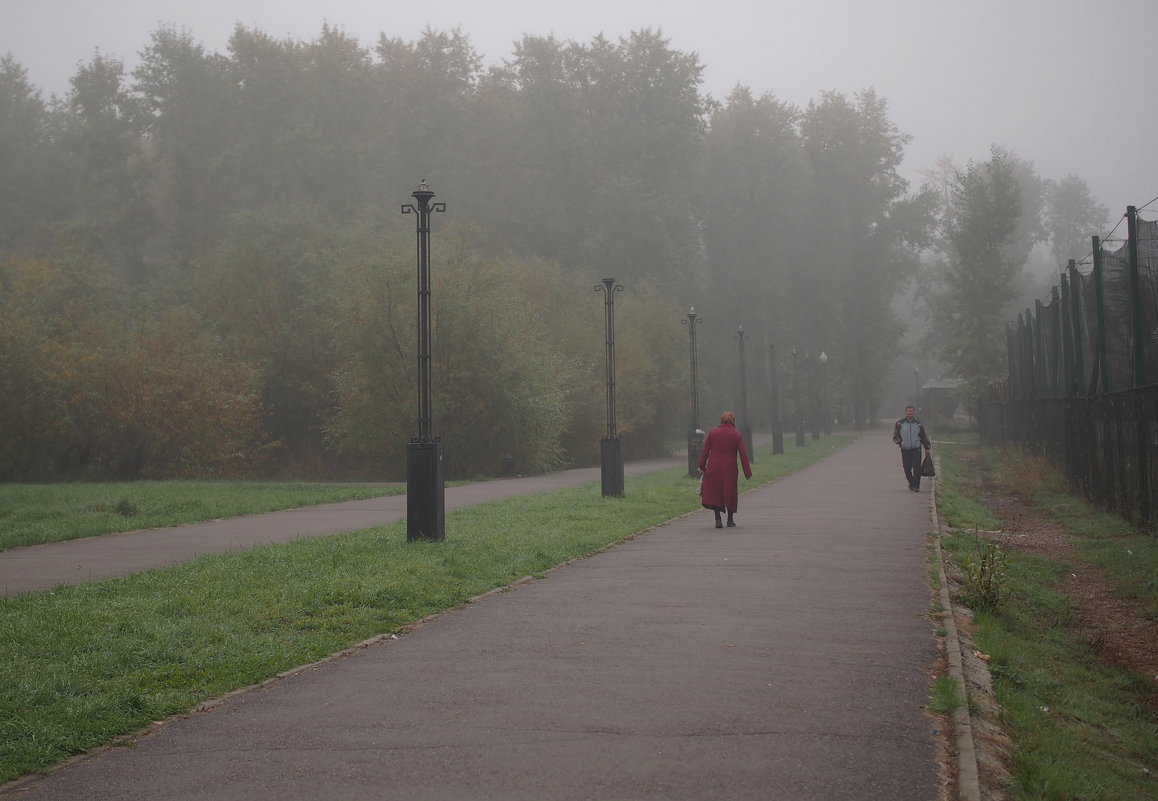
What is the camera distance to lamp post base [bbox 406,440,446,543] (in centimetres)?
1476

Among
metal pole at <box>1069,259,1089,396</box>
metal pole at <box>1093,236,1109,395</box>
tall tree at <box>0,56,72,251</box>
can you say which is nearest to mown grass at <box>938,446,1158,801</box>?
metal pole at <box>1093,236,1109,395</box>

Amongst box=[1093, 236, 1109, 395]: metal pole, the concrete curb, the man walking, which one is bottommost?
the concrete curb

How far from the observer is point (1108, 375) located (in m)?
18.1

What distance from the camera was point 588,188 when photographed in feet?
218

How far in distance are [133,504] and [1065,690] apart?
16.4 m

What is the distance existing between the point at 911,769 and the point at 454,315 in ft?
98.3

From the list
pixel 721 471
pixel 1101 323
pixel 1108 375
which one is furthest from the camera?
pixel 1101 323

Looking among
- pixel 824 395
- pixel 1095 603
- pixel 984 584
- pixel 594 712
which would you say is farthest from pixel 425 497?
pixel 824 395

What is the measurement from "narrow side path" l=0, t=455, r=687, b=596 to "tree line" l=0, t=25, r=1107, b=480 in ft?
42.8

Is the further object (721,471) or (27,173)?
(27,173)

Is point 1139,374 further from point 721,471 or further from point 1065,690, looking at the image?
point 1065,690

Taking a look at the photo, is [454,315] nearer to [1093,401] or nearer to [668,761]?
[1093,401]

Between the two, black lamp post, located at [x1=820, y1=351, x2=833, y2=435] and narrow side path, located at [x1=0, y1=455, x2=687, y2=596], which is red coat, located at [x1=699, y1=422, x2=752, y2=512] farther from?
black lamp post, located at [x1=820, y1=351, x2=833, y2=435]

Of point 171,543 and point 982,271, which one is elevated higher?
point 982,271
